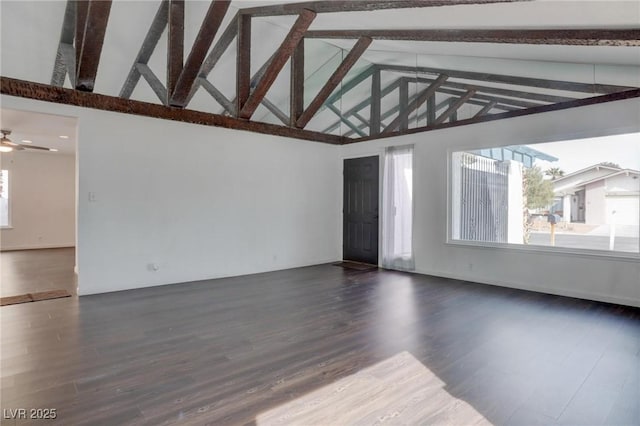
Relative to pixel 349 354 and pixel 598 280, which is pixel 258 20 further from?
pixel 598 280

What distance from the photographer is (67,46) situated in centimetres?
451

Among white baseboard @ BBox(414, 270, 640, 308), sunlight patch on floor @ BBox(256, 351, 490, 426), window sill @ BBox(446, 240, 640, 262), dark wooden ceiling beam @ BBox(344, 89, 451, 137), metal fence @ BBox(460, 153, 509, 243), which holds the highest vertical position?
dark wooden ceiling beam @ BBox(344, 89, 451, 137)

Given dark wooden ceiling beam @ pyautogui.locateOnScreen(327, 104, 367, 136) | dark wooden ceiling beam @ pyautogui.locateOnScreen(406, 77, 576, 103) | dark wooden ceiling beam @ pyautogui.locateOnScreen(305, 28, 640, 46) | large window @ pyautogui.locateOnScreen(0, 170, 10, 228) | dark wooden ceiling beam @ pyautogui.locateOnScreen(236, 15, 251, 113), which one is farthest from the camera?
large window @ pyautogui.locateOnScreen(0, 170, 10, 228)

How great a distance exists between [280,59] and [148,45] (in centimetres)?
194

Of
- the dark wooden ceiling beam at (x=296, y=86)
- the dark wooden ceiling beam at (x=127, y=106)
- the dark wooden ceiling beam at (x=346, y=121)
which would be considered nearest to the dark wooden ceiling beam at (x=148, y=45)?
the dark wooden ceiling beam at (x=127, y=106)

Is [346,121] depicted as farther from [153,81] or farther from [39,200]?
[39,200]

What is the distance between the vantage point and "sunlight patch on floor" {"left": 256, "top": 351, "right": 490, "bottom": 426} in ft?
6.27

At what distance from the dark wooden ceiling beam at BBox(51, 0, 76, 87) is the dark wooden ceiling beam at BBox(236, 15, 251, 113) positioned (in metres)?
2.10

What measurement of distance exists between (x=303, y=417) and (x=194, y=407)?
26.0 inches

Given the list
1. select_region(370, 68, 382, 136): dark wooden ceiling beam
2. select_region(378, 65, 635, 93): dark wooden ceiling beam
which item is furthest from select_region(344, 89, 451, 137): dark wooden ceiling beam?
select_region(378, 65, 635, 93): dark wooden ceiling beam

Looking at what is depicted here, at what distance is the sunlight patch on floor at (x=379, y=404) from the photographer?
1.91 m

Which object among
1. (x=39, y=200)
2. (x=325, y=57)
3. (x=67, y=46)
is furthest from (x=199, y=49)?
(x=39, y=200)

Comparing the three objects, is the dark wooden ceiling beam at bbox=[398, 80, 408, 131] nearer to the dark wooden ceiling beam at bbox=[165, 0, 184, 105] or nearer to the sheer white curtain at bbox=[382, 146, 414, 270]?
the sheer white curtain at bbox=[382, 146, 414, 270]

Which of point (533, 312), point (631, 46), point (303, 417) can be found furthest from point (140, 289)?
point (631, 46)
